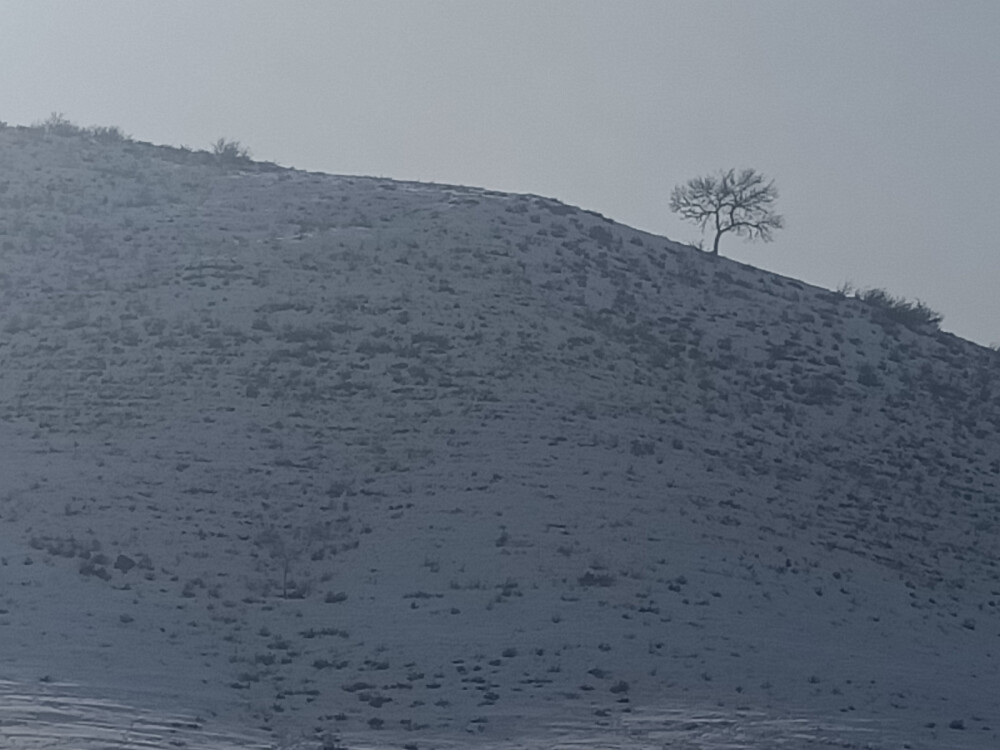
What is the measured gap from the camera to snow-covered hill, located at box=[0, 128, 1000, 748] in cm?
1730

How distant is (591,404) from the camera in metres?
28.9

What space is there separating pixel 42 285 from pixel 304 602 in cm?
1523

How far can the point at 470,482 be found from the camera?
24.9m

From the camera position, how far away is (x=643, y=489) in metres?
25.3

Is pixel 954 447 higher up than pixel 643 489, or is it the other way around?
Answer: pixel 954 447

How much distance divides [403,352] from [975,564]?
1081 cm

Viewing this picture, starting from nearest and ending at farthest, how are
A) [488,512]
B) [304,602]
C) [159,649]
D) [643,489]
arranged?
[159,649] < [304,602] < [488,512] < [643,489]

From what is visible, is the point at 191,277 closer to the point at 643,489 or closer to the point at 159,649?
the point at 643,489

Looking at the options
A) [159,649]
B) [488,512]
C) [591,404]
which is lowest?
[159,649]

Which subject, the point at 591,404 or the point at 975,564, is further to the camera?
the point at 591,404

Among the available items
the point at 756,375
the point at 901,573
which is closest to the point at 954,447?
the point at 756,375

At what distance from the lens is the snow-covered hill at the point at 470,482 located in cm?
1730

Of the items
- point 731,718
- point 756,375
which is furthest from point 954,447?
point 731,718

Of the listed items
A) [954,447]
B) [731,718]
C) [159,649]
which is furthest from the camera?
[954,447]
